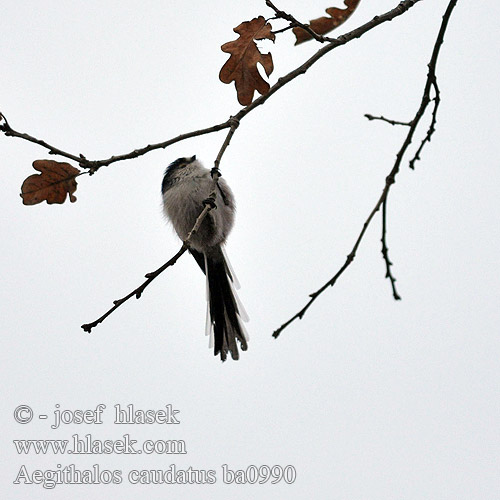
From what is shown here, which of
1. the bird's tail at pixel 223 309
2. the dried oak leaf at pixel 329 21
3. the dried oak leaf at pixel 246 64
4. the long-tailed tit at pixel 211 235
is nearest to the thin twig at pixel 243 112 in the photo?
the dried oak leaf at pixel 246 64

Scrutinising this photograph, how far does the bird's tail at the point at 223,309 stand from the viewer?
195 inches

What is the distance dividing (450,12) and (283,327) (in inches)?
58.2

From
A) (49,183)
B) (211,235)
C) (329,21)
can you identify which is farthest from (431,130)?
(211,235)

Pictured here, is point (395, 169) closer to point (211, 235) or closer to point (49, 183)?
point (49, 183)

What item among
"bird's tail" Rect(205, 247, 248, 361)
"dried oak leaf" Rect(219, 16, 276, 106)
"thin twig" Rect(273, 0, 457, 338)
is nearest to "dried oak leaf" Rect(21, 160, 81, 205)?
"dried oak leaf" Rect(219, 16, 276, 106)

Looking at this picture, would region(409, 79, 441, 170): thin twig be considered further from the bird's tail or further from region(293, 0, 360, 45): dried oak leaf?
the bird's tail

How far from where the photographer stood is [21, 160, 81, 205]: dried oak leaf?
272 centimetres

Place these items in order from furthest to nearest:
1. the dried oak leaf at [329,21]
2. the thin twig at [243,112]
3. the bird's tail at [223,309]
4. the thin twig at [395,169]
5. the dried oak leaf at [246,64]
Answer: the bird's tail at [223,309] → the dried oak leaf at [329,21] → the dried oak leaf at [246,64] → the thin twig at [243,112] → the thin twig at [395,169]

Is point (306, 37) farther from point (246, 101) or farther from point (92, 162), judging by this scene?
point (92, 162)

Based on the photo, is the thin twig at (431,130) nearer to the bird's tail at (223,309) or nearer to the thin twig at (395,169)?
the thin twig at (395,169)

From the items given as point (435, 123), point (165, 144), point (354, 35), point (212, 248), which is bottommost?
point (165, 144)

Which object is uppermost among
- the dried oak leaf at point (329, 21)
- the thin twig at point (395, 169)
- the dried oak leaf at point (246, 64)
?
the dried oak leaf at point (329, 21)

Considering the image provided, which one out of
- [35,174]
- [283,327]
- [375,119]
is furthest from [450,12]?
[35,174]

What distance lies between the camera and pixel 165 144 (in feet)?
8.02
